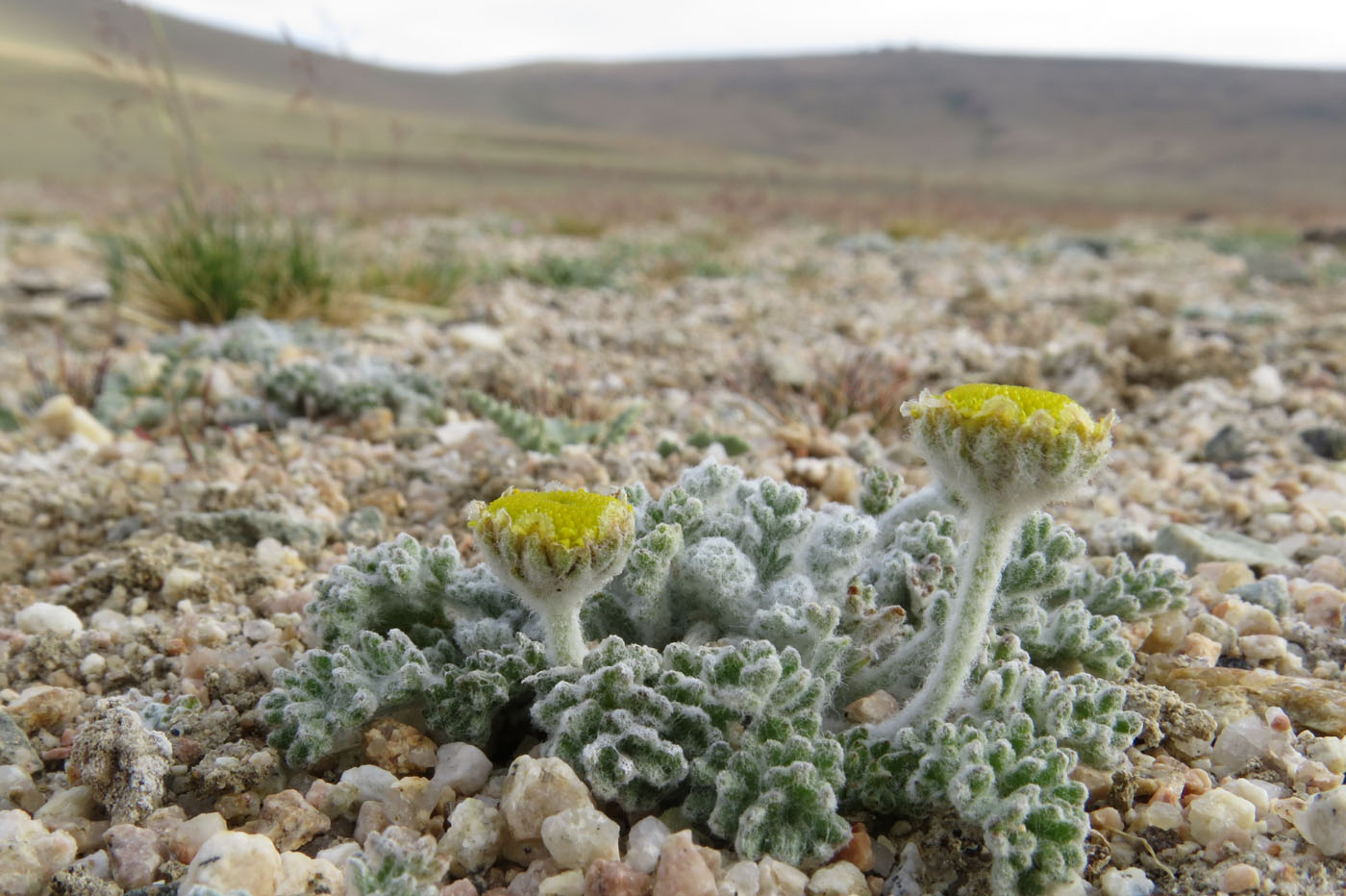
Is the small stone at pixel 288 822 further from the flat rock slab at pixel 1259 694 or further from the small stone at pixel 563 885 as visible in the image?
the flat rock slab at pixel 1259 694

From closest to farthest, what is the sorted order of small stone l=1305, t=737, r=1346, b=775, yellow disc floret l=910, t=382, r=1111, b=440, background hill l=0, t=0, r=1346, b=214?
yellow disc floret l=910, t=382, r=1111, b=440
small stone l=1305, t=737, r=1346, b=775
background hill l=0, t=0, r=1346, b=214

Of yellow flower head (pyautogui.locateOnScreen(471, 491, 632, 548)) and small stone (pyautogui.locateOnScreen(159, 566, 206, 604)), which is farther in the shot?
small stone (pyautogui.locateOnScreen(159, 566, 206, 604))

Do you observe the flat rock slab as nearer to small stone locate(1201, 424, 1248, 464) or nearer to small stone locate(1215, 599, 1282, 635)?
small stone locate(1215, 599, 1282, 635)

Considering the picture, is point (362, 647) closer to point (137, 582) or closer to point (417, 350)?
point (137, 582)

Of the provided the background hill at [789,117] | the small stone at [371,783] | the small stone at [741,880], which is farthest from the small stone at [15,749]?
the background hill at [789,117]

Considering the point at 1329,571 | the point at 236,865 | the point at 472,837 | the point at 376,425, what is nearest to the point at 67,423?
the point at 376,425

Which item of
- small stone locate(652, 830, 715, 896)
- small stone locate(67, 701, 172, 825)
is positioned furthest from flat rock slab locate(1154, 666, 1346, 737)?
small stone locate(67, 701, 172, 825)

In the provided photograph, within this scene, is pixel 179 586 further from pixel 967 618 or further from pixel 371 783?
pixel 967 618
